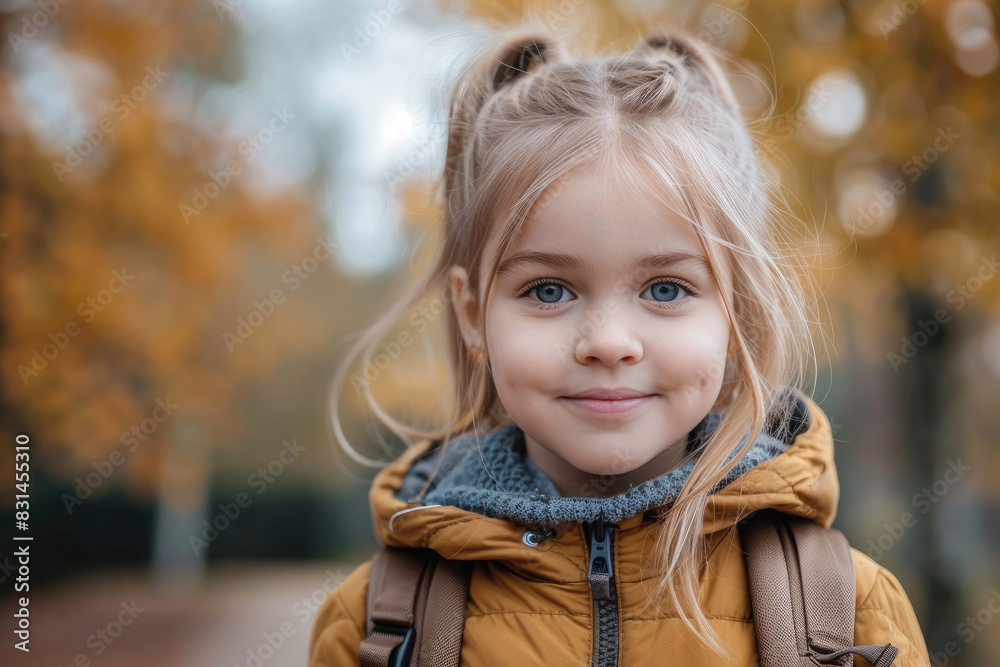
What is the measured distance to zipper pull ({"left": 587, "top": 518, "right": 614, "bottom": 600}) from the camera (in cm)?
166

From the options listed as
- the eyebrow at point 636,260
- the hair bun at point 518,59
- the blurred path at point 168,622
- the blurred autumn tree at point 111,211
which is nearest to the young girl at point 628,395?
the eyebrow at point 636,260

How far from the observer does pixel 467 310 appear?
1983 millimetres

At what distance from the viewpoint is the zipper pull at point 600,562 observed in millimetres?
1656

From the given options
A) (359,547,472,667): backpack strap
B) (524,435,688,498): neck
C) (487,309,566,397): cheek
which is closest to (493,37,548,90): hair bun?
(487,309,566,397): cheek

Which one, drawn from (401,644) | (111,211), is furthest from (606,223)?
(111,211)

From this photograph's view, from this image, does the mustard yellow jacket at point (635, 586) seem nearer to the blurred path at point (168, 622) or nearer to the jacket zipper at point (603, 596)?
the jacket zipper at point (603, 596)

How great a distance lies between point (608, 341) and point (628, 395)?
0.48 feet

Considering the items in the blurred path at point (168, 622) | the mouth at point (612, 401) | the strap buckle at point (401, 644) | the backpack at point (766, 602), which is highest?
the mouth at point (612, 401)

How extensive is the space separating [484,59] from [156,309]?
5.60 m

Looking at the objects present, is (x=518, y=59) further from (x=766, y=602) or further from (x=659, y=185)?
(x=766, y=602)

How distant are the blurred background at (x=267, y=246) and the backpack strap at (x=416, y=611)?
2.50 feet

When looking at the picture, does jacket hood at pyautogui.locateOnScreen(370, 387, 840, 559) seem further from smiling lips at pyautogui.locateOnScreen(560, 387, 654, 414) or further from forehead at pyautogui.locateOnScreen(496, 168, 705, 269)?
forehead at pyautogui.locateOnScreen(496, 168, 705, 269)

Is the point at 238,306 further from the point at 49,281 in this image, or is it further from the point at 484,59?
the point at 484,59

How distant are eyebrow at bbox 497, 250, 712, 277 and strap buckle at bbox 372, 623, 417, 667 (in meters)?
0.86
